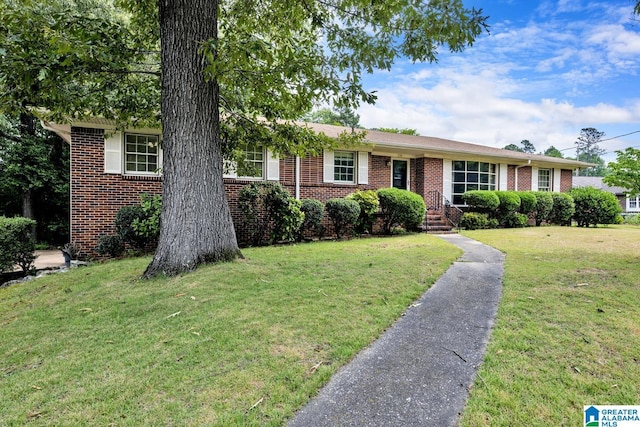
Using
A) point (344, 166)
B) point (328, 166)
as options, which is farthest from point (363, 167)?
point (328, 166)

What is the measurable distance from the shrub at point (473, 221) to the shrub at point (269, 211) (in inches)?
281

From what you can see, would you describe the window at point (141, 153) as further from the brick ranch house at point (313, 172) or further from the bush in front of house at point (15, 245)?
the bush in front of house at point (15, 245)

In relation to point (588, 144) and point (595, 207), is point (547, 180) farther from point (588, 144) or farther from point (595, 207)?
point (588, 144)

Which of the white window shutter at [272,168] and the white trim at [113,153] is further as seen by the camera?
the white window shutter at [272,168]

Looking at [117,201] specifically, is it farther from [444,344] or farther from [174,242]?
[444,344]

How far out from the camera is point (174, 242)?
17.5 ft

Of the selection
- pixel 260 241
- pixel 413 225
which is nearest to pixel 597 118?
pixel 413 225

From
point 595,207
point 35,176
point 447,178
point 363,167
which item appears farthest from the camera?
point 595,207

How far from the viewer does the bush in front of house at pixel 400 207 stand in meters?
11.1

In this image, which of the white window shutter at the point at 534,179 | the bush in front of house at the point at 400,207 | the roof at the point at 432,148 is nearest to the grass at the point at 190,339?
the bush in front of house at the point at 400,207

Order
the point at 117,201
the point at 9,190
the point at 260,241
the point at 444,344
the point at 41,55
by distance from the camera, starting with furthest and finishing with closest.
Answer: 1. the point at 9,190
2. the point at 260,241
3. the point at 117,201
4. the point at 41,55
5. the point at 444,344

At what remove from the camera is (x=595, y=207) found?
15297 mm

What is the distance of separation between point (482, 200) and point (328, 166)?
21.3 feet

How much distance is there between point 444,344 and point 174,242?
418 cm
